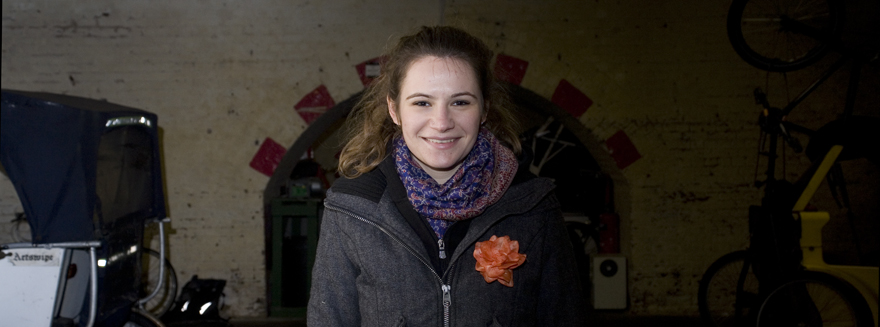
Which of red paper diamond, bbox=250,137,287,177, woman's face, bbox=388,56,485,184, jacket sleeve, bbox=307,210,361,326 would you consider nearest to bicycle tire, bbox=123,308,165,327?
red paper diamond, bbox=250,137,287,177

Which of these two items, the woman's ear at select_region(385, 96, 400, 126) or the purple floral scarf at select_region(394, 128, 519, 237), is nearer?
the purple floral scarf at select_region(394, 128, 519, 237)

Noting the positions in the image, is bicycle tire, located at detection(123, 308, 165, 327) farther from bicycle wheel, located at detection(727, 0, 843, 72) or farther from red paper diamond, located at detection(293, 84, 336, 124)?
bicycle wheel, located at detection(727, 0, 843, 72)

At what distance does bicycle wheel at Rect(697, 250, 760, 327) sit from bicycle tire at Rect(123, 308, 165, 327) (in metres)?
3.99

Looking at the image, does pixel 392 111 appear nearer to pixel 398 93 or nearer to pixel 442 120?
pixel 398 93

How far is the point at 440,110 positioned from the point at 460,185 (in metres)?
0.23

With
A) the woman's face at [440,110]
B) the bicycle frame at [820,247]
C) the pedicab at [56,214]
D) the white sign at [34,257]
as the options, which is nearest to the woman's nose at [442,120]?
the woman's face at [440,110]

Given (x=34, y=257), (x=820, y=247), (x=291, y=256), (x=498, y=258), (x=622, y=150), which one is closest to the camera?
(x=498, y=258)

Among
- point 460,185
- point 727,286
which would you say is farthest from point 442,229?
point 727,286

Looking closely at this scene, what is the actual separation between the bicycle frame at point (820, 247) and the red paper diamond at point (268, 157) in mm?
4061

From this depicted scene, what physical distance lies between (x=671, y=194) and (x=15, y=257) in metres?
4.89

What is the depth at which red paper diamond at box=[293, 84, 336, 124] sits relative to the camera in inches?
212

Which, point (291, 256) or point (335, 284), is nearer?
point (335, 284)

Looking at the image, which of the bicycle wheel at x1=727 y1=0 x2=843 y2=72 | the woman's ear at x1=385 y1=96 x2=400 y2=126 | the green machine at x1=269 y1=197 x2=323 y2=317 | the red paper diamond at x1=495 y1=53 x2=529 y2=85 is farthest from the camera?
the green machine at x1=269 y1=197 x2=323 y2=317

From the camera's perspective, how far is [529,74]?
536cm
